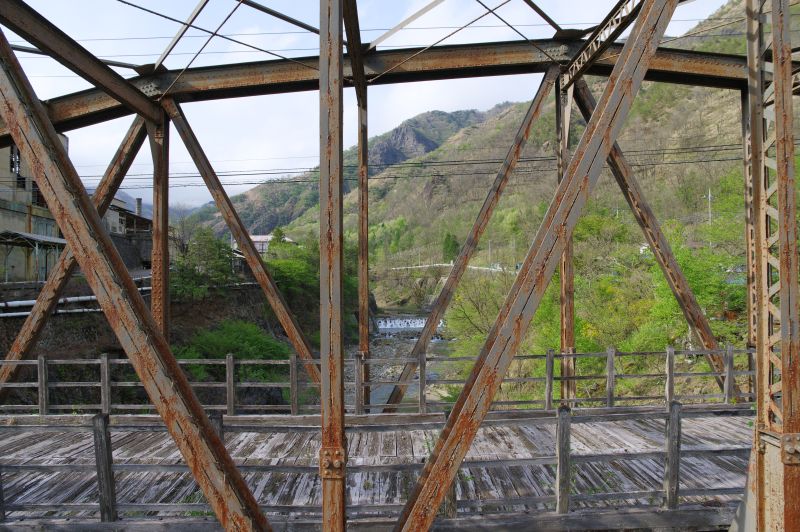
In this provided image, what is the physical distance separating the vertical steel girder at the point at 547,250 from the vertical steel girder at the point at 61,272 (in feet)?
20.9

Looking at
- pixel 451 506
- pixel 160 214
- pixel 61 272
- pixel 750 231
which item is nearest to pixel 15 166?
pixel 61 272

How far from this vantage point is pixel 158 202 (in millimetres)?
7309

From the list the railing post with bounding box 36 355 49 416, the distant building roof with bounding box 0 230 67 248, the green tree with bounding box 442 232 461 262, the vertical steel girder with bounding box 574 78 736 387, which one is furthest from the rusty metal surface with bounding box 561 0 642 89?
the green tree with bounding box 442 232 461 262

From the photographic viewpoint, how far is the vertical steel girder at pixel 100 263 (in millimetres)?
2594

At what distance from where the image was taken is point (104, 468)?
404 cm

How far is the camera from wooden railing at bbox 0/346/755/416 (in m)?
7.64

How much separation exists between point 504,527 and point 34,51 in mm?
8273

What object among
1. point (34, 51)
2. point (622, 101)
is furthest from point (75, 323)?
point (622, 101)

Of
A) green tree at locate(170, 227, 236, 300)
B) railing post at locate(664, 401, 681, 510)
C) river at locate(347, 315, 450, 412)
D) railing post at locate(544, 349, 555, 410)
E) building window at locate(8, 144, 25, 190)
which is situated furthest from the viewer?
river at locate(347, 315, 450, 412)

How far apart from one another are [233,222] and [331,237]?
4.81 m

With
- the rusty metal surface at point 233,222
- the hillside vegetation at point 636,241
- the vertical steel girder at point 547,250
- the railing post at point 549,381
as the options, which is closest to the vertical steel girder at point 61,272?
the rusty metal surface at point 233,222

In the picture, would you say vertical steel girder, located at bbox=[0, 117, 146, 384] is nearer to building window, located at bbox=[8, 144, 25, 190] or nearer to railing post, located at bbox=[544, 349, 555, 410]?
railing post, located at bbox=[544, 349, 555, 410]

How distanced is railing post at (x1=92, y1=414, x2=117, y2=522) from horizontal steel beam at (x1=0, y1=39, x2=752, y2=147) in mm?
5314

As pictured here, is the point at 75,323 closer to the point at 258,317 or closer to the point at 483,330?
the point at 258,317
